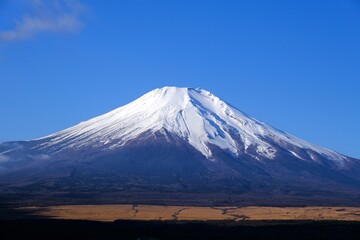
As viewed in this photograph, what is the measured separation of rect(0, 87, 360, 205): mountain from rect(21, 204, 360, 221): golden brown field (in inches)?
303

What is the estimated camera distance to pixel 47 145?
A: 11800 centimetres

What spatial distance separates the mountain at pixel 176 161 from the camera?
80.8 m

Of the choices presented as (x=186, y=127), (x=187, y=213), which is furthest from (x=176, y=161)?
(x=187, y=213)

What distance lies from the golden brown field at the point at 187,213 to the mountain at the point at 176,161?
7.69 m

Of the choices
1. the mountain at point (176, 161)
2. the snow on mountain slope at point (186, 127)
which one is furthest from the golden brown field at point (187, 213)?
the snow on mountain slope at point (186, 127)

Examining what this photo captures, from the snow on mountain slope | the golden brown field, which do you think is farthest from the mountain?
the golden brown field

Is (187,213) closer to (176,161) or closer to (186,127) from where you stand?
(176,161)

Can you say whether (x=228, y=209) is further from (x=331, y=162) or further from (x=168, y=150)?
(x=331, y=162)

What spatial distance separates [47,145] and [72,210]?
61.8 meters

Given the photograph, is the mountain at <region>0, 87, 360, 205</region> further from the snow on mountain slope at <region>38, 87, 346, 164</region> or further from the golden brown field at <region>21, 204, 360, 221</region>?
the golden brown field at <region>21, 204, 360, 221</region>

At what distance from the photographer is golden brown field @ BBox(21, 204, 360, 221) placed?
2095 inches

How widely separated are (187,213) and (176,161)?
48538 millimetres

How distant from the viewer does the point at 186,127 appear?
122 metres

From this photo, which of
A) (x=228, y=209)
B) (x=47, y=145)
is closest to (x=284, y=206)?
(x=228, y=209)
